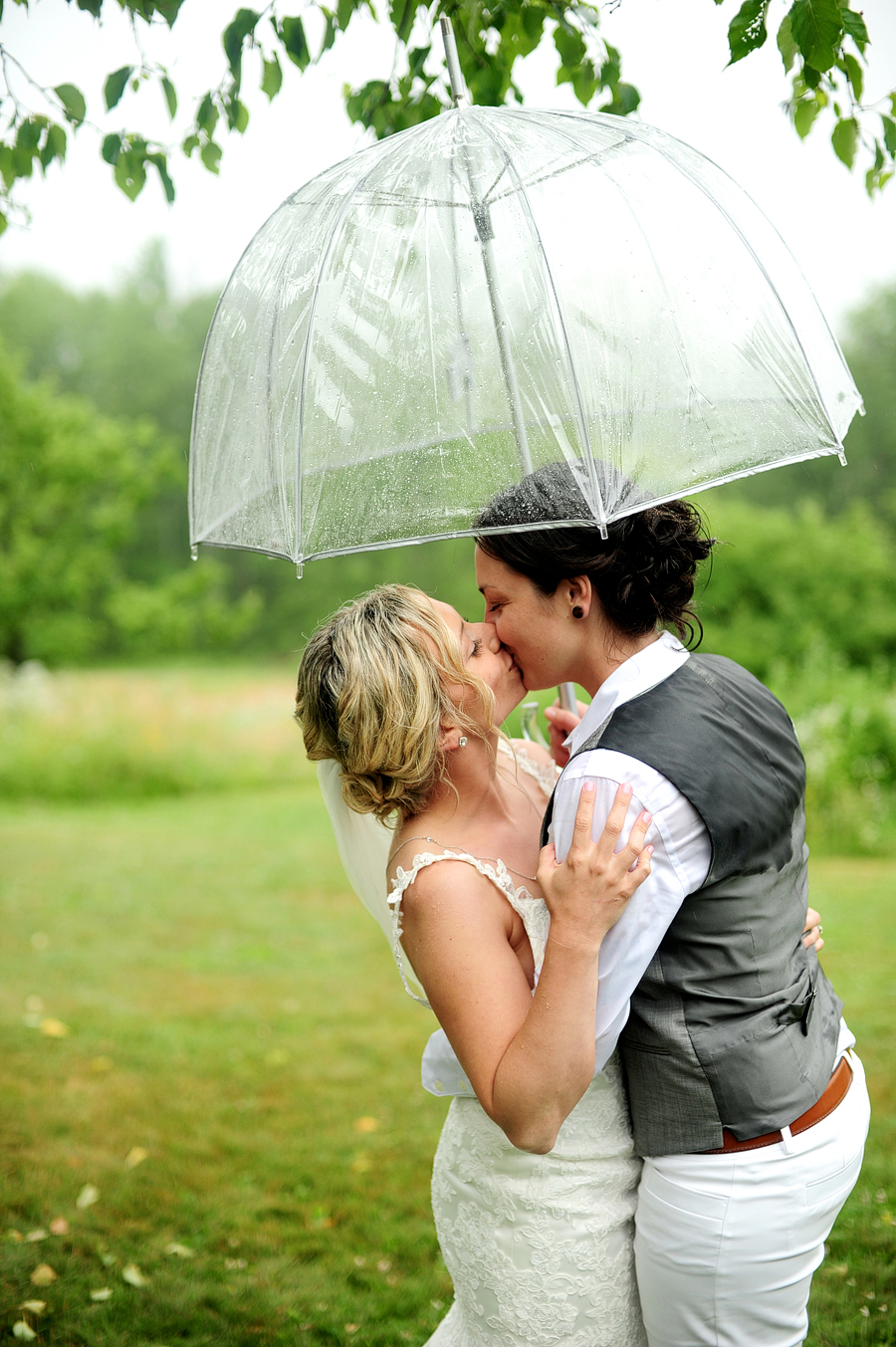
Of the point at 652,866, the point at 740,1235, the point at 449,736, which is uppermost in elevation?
the point at 449,736

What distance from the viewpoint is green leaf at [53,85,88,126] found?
3.26m

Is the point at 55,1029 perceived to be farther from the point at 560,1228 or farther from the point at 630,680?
the point at 630,680

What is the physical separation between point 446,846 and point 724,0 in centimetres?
215

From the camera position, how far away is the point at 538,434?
6.62 feet

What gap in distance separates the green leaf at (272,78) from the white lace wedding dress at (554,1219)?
2.67m

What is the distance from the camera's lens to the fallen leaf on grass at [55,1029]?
237 inches

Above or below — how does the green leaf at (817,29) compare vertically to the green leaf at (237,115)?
below

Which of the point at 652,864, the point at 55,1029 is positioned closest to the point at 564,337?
the point at 652,864

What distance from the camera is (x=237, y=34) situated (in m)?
3.21

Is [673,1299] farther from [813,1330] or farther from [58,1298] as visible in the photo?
[58,1298]

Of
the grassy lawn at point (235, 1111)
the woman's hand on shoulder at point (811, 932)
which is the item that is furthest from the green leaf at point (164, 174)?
the grassy lawn at point (235, 1111)

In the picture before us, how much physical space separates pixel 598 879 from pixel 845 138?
8.50 feet

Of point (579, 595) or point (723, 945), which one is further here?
point (579, 595)

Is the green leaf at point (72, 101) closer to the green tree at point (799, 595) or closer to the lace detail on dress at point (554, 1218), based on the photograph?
the lace detail on dress at point (554, 1218)
